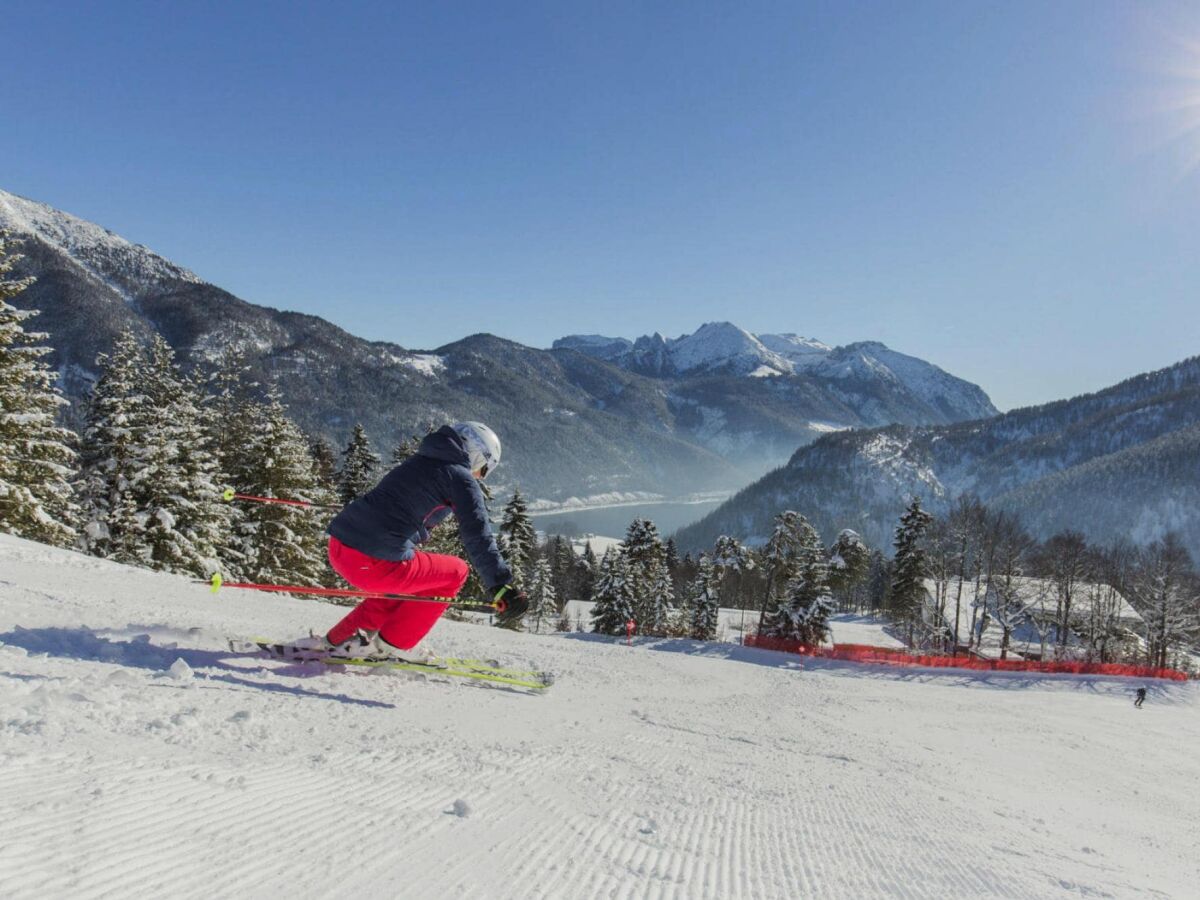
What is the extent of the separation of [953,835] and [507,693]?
346 centimetres

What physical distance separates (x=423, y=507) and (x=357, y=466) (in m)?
35.6

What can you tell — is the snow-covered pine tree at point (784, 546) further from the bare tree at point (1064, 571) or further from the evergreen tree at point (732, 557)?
the evergreen tree at point (732, 557)

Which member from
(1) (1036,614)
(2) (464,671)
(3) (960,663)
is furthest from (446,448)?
(1) (1036,614)

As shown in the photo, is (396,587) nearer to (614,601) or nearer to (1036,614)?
(614,601)

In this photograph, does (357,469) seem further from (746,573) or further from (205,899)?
(746,573)

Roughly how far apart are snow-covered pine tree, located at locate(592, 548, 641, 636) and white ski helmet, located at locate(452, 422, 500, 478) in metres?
36.3

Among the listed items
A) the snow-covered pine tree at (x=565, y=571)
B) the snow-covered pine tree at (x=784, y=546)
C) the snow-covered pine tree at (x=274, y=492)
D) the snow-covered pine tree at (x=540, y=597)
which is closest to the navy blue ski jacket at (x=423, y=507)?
the snow-covered pine tree at (x=274, y=492)

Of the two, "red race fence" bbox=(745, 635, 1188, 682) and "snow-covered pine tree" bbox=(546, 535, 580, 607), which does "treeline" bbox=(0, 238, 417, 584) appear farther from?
"snow-covered pine tree" bbox=(546, 535, 580, 607)

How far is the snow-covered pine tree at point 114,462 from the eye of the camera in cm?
2075

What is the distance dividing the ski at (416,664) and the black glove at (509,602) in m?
1.31

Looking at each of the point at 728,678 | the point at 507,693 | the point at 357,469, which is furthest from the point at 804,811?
the point at 357,469

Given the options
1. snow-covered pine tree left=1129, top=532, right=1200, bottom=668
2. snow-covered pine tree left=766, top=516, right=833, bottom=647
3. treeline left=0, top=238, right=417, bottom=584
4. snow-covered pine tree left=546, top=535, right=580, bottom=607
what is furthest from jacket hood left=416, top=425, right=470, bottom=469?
snow-covered pine tree left=546, top=535, right=580, bottom=607

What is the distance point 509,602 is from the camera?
481 cm

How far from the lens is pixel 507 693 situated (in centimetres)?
581
